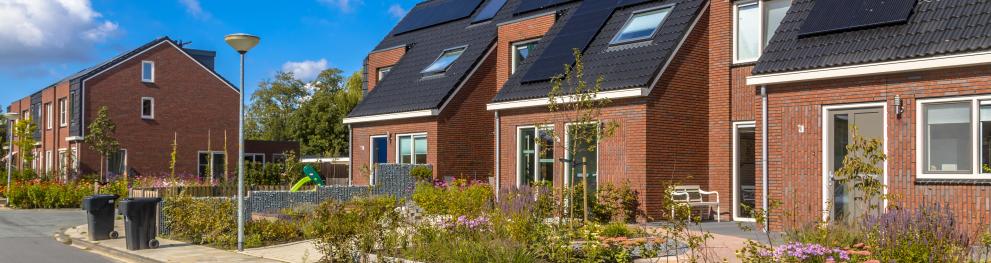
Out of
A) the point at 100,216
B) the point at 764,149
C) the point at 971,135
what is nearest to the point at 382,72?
the point at 100,216

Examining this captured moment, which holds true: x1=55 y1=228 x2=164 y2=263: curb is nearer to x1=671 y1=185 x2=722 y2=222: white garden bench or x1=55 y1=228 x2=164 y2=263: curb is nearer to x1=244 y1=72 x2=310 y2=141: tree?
x1=671 y1=185 x2=722 y2=222: white garden bench

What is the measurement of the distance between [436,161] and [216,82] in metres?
24.7

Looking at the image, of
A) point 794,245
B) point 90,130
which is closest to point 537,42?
point 794,245

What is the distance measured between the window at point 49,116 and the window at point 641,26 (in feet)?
113

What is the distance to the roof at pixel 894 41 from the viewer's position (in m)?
12.6

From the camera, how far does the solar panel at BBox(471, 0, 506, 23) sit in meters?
25.8

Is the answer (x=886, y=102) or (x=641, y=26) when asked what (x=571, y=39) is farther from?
(x=886, y=102)

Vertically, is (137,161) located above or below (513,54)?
below

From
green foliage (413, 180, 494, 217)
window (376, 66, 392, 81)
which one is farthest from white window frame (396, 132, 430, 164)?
window (376, 66, 392, 81)

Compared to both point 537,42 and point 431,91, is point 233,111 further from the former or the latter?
point 537,42

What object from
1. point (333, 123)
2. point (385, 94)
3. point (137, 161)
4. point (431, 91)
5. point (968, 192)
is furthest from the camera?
point (333, 123)

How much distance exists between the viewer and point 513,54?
23344mm

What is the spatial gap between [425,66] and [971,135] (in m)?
16.2

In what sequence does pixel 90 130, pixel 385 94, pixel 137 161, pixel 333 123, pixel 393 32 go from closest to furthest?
pixel 385 94 < pixel 393 32 < pixel 90 130 < pixel 137 161 < pixel 333 123
